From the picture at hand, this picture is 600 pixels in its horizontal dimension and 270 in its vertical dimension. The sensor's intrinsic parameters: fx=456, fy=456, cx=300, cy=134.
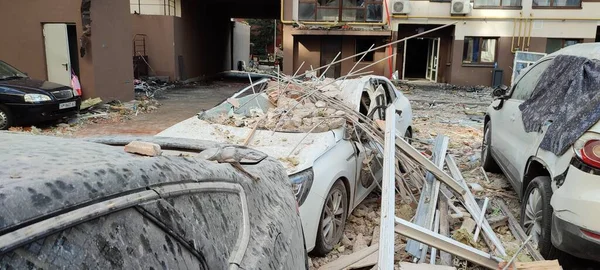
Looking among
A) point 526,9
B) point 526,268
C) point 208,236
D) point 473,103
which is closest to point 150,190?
point 208,236

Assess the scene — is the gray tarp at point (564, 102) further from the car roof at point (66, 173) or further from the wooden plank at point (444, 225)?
the car roof at point (66, 173)

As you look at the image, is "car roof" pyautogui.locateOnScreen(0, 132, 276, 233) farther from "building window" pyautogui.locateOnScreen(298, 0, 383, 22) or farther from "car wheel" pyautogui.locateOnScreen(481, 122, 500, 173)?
"building window" pyautogui.locateOnScreen(298, 0, 383, 22)

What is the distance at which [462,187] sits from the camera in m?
4.54

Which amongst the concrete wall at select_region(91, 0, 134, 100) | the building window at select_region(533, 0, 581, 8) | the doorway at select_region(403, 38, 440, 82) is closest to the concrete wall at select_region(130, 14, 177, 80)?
the concrete wall at select_region(91, 0, 134, 100)

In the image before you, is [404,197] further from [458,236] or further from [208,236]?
[208,236]

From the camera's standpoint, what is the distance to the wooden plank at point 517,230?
3586 mm

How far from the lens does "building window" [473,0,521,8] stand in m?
21.0

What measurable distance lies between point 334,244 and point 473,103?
12922 millimetres

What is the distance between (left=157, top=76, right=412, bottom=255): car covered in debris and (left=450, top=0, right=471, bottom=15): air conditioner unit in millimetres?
16270

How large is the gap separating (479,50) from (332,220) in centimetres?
2027

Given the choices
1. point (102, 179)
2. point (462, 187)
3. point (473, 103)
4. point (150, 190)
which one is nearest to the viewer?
point (102, 179)

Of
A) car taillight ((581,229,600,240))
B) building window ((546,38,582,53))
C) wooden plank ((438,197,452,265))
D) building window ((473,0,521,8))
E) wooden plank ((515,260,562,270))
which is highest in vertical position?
building window ((473,0,521,8))

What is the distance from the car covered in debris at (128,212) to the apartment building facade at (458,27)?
19025mm

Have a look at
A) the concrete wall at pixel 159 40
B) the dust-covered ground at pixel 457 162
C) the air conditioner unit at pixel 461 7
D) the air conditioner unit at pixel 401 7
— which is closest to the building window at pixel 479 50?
the air conditioner unit at pixel 461 7
